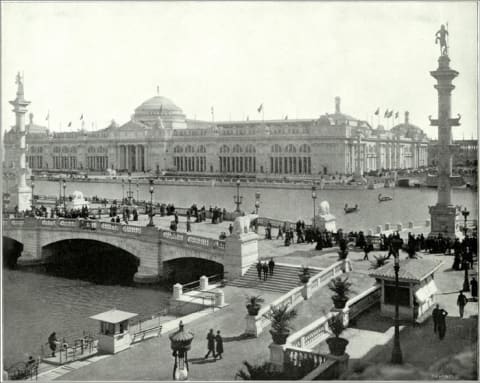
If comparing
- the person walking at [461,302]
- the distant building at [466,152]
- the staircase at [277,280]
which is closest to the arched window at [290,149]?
the distant building at [466,152]

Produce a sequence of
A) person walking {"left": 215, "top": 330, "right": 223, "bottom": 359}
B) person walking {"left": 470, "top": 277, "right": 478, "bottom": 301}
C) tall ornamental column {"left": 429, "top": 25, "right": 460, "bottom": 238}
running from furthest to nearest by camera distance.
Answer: tall ornamental column {"left": 429, "top": 25, "right": 460, "bottom": 238}, person walking {"left": 470, "top": 277, "right": 478, "bottom": 301}, person walking {"left": 215, "top": 330, "right": 223, "bottom": 359}

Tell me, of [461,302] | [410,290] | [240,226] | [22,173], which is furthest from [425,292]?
[22,173]

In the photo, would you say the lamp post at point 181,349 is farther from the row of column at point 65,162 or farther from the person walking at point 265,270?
the row of column at point 65,162

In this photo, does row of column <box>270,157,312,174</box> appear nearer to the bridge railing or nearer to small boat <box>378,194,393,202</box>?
small boat <box>378,194,393,202</box>

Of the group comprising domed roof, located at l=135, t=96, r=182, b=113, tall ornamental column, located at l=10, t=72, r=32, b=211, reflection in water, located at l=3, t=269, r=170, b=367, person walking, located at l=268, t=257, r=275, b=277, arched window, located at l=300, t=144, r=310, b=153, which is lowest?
reflection in water, located at l=3, t=269, r=170, b=367

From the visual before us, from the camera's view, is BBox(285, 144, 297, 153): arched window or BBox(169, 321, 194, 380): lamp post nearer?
BBox(169, 321, 194, 380): lamp post

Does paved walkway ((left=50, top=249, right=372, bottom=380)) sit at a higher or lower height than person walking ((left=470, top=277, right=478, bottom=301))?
lower

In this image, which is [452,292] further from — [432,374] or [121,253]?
[121,253]

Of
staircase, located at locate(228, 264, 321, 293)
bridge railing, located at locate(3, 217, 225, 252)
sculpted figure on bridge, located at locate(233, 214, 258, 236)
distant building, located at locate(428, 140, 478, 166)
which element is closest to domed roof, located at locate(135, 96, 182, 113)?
bridge railing, located at locate(3, 217, 225, 252)

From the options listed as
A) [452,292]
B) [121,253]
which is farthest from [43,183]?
[452,292]
